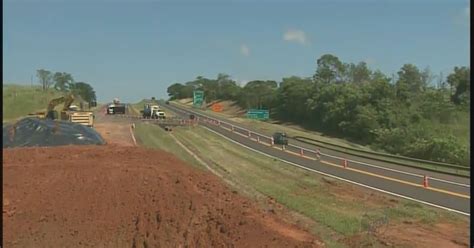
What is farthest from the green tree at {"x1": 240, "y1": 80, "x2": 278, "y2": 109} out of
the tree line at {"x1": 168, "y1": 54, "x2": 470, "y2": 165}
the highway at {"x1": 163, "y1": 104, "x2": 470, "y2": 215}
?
the highway at {"x1": 163, "y1": 104, "x2": 470, "y2": 215}

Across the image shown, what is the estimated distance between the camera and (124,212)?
38.6 feet

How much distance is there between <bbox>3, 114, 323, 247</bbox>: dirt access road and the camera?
1083 centimetres

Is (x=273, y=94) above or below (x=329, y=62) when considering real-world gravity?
below

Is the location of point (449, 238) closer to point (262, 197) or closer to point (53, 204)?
point (262, 197)

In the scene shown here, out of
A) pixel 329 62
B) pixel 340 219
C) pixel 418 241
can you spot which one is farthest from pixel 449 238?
pixel 329 62

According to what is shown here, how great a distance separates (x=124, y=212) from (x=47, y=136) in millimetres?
11939

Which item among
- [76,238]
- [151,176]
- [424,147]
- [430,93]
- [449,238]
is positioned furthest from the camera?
[430,93]

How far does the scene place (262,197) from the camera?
18125 millimetres

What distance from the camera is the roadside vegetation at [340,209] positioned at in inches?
488

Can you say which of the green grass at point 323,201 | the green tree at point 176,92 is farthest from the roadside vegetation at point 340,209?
the green tree at point 176,92

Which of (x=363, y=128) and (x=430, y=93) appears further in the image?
(x=430, y=93)

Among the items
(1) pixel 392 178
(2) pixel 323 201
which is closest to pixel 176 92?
(1) pixel 392 178

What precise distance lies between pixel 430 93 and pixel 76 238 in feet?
240

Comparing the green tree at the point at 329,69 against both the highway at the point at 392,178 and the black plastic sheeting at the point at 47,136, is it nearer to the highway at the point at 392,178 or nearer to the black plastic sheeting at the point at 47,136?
the highway at the point at 392,178
